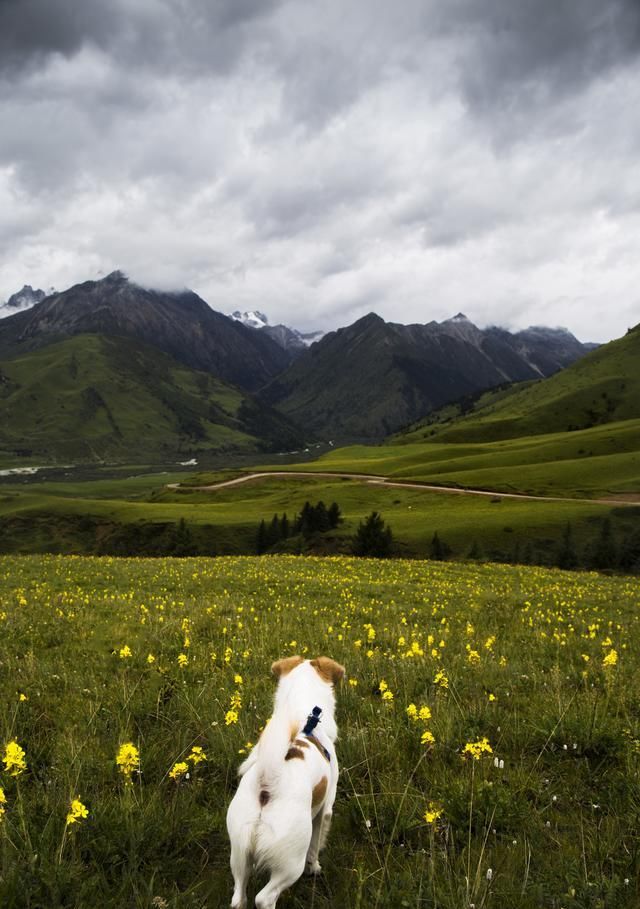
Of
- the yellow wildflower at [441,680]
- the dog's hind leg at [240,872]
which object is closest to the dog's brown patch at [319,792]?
the dog's hind leg at [240,872]

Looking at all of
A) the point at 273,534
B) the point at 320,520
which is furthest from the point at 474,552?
the point at 273,534

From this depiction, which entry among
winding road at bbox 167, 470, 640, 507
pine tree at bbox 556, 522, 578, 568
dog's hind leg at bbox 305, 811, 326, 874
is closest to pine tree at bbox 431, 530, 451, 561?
pine tree at bbox 556, 522, 578, 568

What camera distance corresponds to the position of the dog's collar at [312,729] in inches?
133

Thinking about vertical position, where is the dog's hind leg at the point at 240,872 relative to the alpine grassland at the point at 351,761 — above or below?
above

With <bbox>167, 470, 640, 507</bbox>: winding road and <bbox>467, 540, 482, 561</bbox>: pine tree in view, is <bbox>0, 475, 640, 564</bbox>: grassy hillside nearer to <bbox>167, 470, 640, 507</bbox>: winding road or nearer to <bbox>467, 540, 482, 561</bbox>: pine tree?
<bbox>467, 540, 482, 561</bbox>: pine tree

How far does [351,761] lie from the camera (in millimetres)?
4590

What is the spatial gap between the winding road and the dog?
7934cm

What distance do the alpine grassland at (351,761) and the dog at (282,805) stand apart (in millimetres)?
382

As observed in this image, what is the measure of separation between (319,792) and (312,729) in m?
0.37

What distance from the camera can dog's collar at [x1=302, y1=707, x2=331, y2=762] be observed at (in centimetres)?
337

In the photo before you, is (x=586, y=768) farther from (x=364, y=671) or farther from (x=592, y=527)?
(x=592, y=527)

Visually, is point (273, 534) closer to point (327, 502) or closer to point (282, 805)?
point (327, 502)

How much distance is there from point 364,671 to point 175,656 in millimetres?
3095

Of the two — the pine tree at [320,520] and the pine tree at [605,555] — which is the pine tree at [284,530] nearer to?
the pine tree at [320,520]
